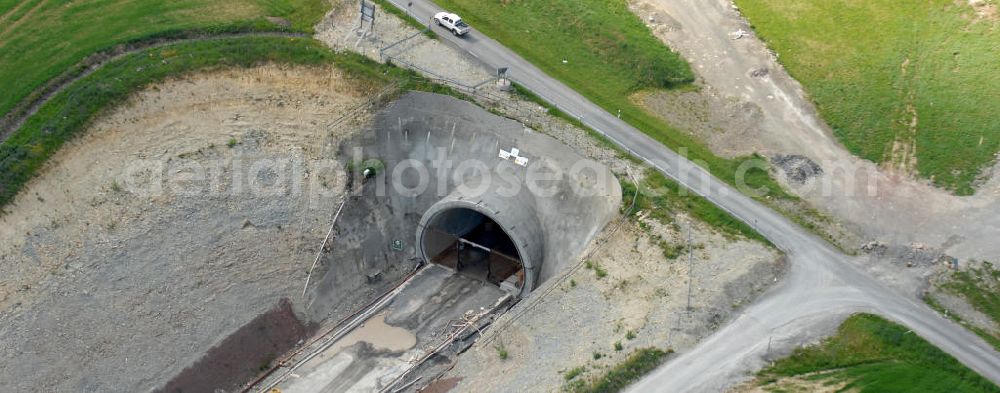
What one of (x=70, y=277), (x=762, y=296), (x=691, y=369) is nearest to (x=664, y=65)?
(x=762, y=296)

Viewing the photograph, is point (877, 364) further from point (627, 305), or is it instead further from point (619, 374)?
point (627, 305)

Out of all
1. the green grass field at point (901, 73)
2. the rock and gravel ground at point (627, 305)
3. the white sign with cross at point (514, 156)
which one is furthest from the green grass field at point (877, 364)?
the white sign with cross at point (514, 156)

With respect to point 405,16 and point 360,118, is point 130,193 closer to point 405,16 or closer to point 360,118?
point 360,118

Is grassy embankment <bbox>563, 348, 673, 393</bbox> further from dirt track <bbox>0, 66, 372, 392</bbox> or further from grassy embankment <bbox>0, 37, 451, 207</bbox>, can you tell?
grassy embankment <bbox>0, 37, 451, 207</bbox>

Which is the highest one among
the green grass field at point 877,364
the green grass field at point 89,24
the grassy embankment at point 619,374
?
the green grass field at point 89,24

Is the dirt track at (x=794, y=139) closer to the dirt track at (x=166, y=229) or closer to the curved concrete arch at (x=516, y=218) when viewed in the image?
the curved concrete arch at (x=516, y=218)

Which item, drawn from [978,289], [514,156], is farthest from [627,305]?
[978,289]

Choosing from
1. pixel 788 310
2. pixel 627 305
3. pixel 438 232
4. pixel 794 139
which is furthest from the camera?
pixel 438 232
